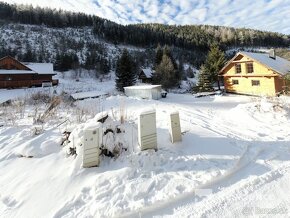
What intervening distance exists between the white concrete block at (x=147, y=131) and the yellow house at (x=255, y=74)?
1011 inches

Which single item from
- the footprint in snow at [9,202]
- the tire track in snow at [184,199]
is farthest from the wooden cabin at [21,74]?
the tire track in snow at [184,199]

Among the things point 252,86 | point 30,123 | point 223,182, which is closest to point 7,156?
point 30,123

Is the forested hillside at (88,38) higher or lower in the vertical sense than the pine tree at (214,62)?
higher

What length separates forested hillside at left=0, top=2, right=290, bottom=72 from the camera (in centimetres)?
7562

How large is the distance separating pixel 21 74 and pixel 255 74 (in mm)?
37269

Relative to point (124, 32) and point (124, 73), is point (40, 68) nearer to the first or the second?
point (124, 73)

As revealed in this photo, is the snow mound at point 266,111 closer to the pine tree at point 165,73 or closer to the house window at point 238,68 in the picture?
the house window at point 238,68

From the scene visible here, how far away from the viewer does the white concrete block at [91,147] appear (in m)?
4.72

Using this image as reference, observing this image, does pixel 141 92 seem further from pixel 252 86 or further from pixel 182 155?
pixel 182 155

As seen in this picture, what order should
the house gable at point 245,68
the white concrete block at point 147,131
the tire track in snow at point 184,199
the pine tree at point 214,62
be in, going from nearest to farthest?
1. the tire track in snow at point 184,199
2. the white concrete block at point 147,131
3. the house gable at point 245,68
4. the pine tree at point 214,62

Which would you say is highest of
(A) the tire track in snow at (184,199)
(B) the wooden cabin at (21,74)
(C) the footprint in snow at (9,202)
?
(B) the wooden cabin at (21,74)

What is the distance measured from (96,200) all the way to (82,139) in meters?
1.54


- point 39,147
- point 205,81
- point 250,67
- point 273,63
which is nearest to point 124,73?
point 205,81

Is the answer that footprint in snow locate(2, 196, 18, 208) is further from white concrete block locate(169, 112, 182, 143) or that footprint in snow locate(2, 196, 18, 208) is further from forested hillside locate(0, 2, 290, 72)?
forested hillside locate(0, 2, 290, 72)
